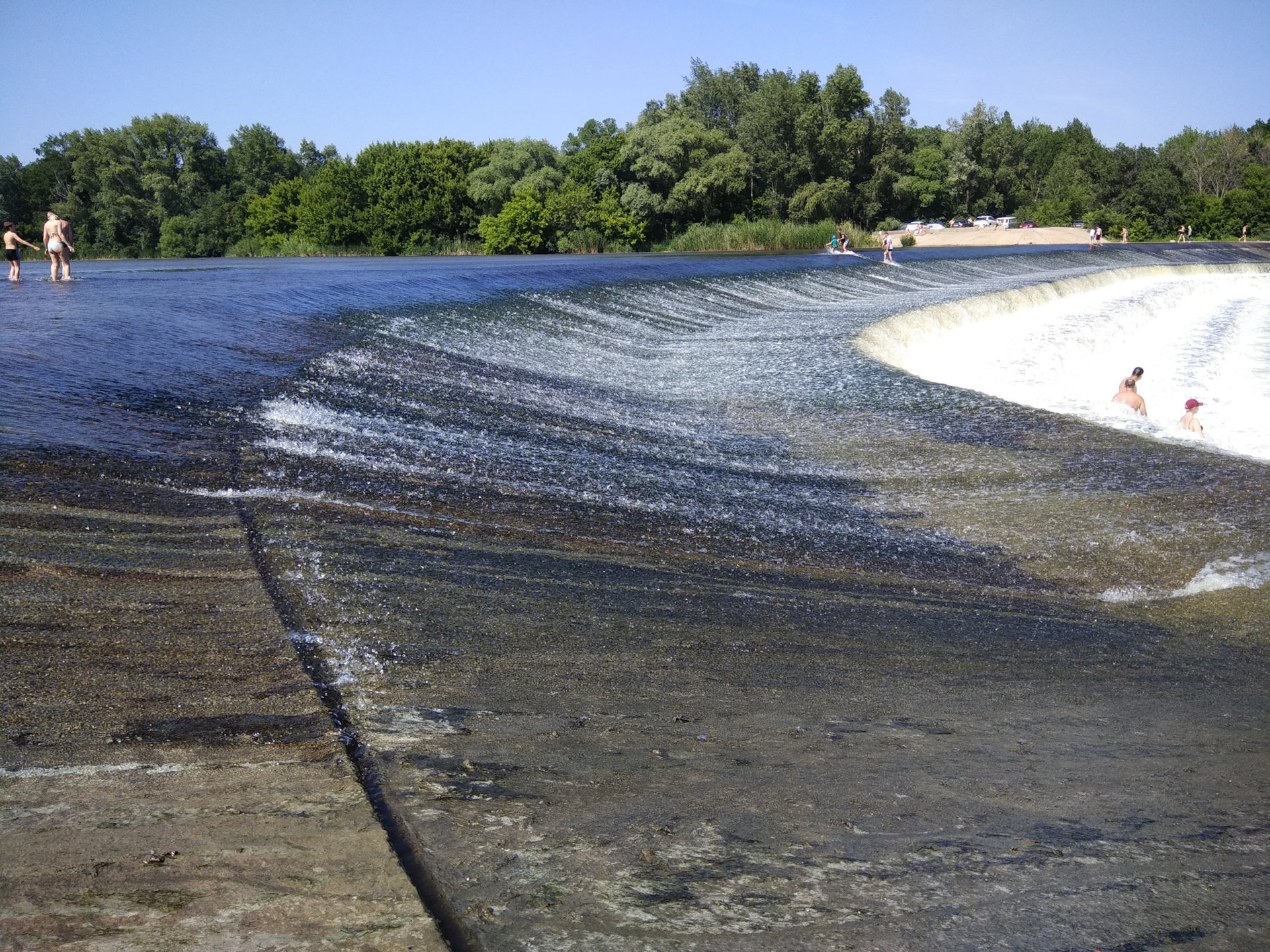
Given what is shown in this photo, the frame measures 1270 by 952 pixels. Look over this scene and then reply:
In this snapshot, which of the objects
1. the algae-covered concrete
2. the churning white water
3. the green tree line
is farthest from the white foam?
the green tree line

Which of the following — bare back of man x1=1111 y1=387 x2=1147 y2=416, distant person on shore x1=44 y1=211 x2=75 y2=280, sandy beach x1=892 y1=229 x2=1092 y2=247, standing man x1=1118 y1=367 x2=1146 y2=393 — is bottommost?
bare back of man x1=1111 y1=387 x2=1147 y2=416

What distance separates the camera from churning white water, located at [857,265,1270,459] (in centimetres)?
1218

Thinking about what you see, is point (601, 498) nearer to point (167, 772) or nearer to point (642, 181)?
point (167, 772)

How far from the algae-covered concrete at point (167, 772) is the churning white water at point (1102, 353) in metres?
8.56

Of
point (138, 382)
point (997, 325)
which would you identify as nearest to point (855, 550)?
point (138, 382)

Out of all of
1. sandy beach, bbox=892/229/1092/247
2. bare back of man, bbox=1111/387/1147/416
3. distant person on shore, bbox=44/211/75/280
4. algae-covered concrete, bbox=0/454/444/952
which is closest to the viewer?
algae-covered concrete, bbox=0/454/444/952

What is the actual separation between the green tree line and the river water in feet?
121

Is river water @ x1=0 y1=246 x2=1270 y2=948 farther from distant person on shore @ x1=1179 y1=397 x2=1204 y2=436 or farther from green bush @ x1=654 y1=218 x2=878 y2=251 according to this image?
green bush @ x1=654 y1=218 x2=878 y2=251

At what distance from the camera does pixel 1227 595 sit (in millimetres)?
5785

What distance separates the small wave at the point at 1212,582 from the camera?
5836 mm

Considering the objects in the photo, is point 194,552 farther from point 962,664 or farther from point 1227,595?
point 1227,595

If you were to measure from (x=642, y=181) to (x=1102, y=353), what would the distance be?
35939mm

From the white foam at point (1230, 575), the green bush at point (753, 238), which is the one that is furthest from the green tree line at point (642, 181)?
the white foam at point (1230, 575)

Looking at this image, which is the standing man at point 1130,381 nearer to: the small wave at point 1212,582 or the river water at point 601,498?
the river water at point 601,498
